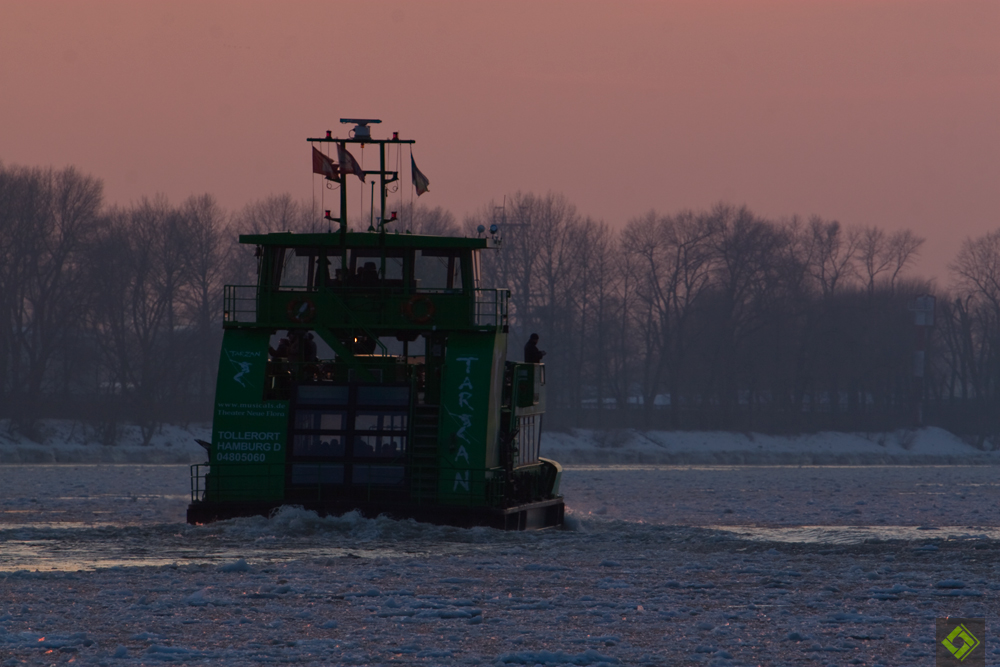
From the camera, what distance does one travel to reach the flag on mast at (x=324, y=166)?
1019 inches

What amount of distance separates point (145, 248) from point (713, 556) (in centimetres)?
6156

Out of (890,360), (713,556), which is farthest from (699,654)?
(890,360)

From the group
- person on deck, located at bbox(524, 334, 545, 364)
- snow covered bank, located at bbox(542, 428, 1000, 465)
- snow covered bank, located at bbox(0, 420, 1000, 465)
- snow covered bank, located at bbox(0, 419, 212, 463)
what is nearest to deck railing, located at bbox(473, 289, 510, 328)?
person on deck, located at bbox(524, 334, 545, 364)

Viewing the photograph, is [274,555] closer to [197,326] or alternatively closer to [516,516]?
[516,516]

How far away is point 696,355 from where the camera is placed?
93.9 m

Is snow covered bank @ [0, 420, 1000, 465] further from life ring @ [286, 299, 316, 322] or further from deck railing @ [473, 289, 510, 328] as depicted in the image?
deck railing @ [473, 289, 510, 328]

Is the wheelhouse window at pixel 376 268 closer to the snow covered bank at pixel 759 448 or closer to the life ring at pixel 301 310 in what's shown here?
the life ring at pixel 301 310

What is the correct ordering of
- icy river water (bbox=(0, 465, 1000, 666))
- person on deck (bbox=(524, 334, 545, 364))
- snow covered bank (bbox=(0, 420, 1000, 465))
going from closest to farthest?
icy river water (bbox=(0, 465, 1000, 666)) < person on deck (bbox=(524, 334, 545, 364)) < snow covered bank (bbox=(0, 420, 1000, 465))

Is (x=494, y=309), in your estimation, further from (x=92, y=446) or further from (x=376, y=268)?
(x=92, y=446)

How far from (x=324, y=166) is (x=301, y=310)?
2.60 m

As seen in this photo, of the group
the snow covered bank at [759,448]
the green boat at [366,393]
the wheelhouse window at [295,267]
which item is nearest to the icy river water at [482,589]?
the green boat at [366,393]

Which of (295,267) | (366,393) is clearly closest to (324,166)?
(295,267)

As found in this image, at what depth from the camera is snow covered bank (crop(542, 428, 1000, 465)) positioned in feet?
255

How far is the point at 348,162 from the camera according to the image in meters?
26.1
